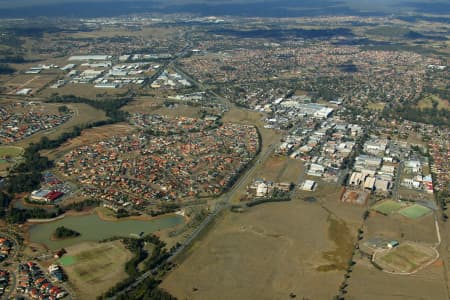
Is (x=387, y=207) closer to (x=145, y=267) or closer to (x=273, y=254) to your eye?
(x=273, y=254)

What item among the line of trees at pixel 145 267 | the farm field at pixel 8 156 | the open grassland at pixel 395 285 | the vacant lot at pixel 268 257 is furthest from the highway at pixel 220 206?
the farm field at pixel 8 156

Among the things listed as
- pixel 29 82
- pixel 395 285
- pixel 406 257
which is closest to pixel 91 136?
pixel 29 82

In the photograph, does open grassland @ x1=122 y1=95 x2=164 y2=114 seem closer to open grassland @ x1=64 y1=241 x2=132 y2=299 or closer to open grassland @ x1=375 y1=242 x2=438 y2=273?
open grassland @ x1=64 y1=241 x2=132 y2=299

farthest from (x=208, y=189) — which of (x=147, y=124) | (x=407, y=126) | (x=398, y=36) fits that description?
(x=398, y=36)

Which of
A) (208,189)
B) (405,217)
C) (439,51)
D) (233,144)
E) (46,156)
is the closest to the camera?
(405,217)

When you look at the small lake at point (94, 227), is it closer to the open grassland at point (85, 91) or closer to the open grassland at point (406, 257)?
the open grassland at point (406, 257)

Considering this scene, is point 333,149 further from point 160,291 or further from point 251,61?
point 251,61

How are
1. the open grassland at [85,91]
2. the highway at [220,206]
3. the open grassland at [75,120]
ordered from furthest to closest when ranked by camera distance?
the open grassland at [85,91] < the open grassland at [75,120] < the highway at [220,206]
